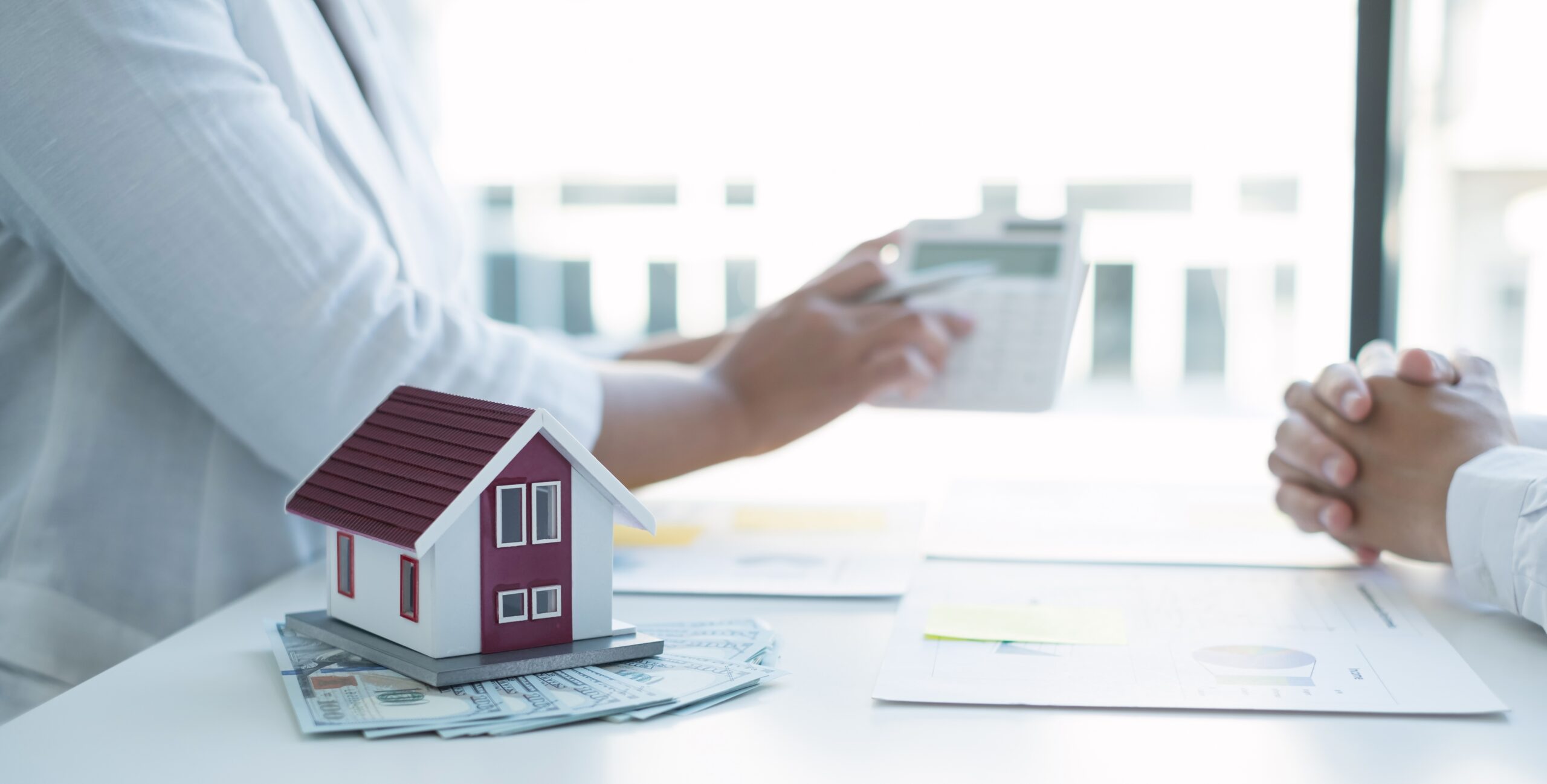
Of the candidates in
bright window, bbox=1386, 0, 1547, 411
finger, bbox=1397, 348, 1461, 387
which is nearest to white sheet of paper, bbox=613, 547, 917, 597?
finger, bbox=1397, 348, 1461, 387

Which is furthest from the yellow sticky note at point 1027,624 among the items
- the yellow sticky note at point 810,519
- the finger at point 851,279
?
the finger at point 851,279

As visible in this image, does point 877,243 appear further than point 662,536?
Yes

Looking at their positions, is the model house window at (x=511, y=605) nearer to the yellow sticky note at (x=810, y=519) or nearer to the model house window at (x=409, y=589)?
the model house window at (x=409, y=589)

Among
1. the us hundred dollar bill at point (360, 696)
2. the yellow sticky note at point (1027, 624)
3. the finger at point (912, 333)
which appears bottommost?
the yellow sticky note at point (1027, 624)

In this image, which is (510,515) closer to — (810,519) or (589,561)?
(589,561)

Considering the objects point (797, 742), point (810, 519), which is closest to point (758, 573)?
point (810, 519)

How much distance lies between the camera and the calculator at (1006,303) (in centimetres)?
85

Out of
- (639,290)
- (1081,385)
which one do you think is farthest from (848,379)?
(1081,385)

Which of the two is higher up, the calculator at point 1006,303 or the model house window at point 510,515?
the calculator at point 1006,303

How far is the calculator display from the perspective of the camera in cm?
89

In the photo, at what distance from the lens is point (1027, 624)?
551 millimetres

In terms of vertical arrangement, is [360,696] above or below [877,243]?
below

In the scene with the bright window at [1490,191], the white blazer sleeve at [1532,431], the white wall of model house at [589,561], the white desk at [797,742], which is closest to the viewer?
the white desk at [797,742]

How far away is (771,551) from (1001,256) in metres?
0.33
